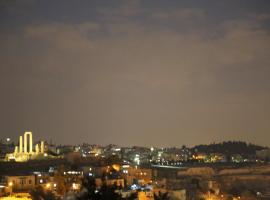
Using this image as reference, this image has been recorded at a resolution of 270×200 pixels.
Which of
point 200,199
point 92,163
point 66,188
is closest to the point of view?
point 66,188

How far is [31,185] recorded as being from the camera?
666 inches

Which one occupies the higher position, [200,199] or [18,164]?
[18,164]

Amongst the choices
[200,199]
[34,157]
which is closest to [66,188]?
[200,199]

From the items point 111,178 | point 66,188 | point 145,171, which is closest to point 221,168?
point 145,171

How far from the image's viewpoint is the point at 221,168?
40625 millimetres

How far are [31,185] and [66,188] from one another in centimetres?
151

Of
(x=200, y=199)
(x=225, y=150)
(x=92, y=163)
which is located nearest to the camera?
(x=200, y=199)

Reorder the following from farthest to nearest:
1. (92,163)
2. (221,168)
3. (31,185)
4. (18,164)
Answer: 1. (221,168)
2. (92,163)
3. (18,164)
4. (31,185)

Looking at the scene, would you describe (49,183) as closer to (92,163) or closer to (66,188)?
(66,188)

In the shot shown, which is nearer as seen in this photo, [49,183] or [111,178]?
[49,183]

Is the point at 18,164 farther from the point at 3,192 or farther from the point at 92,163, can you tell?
the point at 3,192

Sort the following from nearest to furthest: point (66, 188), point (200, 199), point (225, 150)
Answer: point (66, 188) < point (200, 199) < point (225, 150)

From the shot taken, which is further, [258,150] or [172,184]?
[258,150]

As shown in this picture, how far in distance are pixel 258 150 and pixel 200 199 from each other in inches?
1829
